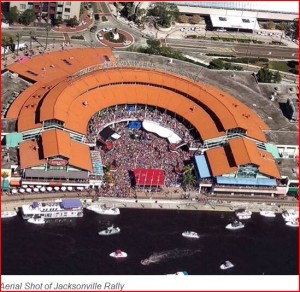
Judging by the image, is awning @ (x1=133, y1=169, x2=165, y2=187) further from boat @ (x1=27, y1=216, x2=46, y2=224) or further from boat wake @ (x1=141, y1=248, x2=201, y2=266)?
boat @ (x1=27, y1=216, x2=46, y2=224)

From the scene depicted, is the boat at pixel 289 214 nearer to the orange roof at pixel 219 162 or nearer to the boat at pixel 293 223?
the boat at pixel 293 223

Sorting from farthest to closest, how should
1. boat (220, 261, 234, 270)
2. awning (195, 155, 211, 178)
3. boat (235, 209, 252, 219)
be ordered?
awning (195, 155, 211, 178)
boat (235, 209, 252, 219)
boat (220, 261, 234, 270)

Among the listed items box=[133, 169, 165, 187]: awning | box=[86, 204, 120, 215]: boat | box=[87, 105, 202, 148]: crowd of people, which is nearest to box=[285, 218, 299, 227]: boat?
box=[87, 105, 202, 148]: crowd of people

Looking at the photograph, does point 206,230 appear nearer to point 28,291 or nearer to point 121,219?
point 121,219

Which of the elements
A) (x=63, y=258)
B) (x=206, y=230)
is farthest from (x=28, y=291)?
(x=206, y=230)

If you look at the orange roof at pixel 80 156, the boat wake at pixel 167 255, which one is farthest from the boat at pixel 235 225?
the orange roof at pixel 80 156
